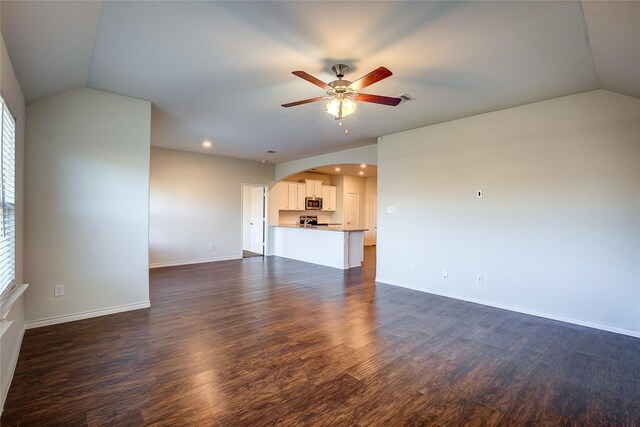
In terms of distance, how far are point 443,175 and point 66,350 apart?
16.5 feet

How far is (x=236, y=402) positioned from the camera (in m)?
2.04

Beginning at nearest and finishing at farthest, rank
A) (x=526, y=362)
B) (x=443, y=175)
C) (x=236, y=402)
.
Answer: (x=236, y=402) < (x=526, y=362) < (x=443, y=175)

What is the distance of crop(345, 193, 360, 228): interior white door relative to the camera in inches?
423

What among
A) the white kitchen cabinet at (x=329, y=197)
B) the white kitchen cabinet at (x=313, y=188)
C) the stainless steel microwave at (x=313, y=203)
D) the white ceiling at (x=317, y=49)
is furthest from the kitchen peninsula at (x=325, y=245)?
the white ceiling at (x=317, y=49)

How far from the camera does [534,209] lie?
3.81 metres

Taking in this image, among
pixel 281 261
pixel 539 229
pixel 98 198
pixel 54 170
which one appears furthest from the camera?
pixel 281 261

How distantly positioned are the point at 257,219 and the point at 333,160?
3.42 meters

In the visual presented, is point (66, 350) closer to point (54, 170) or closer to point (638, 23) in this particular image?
point (54, 170)

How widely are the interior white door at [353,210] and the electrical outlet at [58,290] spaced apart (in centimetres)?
827

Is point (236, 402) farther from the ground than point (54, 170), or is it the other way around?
point (54, 170)

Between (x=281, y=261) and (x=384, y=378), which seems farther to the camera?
(x=281, y=261)

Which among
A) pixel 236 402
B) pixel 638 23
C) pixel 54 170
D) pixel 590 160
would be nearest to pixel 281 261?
pixel 54 170

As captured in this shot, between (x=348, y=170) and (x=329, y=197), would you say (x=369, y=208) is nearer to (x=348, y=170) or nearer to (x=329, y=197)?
(x=329, y=197)

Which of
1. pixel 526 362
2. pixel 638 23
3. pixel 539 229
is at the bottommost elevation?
pixel 526 362
